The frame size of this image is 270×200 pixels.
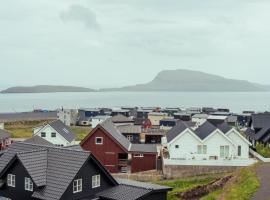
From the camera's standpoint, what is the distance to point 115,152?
4628 centimetres

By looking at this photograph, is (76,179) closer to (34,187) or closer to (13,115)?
(34,187)

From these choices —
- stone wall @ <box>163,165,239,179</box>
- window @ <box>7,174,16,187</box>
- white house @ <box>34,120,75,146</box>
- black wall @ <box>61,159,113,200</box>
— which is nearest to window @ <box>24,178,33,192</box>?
window @ <box>7,174,16,187</box>

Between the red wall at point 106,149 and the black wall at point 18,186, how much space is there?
1890 centimetres

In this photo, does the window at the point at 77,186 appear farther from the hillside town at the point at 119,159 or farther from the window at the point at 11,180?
the window at the point at 11,180

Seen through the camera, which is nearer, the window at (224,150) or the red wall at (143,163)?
the window at (224,150)

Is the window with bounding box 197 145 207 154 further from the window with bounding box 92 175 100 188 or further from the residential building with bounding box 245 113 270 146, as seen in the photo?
the window with bounding box 92 175 100 188

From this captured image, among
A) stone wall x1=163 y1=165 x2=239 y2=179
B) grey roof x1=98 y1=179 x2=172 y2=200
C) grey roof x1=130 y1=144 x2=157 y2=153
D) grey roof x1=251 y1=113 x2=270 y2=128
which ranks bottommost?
stone wall x1=163 y1=165 x2=239 y2=179

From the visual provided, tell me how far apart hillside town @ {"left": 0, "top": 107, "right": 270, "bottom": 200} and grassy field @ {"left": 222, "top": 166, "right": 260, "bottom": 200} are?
296cm

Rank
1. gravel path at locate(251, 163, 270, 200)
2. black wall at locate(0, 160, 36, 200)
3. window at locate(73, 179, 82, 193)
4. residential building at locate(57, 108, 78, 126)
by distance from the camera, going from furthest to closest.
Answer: residential building at locate(57, 108, 78, 126) < black wall at locate(0, 160, 36, 200) < window at locate(73, 179, 82, 193) < gravel path at locate(251, 163, 270, 200)

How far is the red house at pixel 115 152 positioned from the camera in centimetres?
4591

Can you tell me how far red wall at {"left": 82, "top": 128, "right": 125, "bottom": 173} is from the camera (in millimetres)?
46094

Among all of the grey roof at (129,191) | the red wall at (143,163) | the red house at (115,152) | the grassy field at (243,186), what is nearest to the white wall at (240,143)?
the red house at (115,152)

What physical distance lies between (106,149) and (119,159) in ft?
6.51

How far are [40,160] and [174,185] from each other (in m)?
16.1
